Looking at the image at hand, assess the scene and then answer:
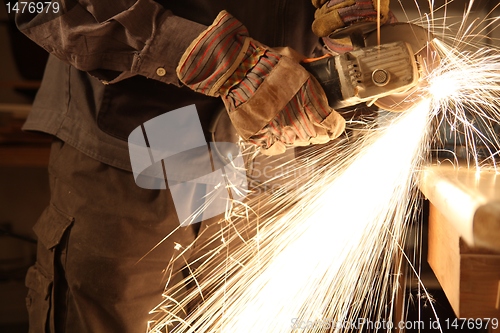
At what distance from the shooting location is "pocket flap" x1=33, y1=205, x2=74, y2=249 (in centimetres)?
116

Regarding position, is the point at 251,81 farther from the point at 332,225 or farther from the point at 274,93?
the point at 332,225

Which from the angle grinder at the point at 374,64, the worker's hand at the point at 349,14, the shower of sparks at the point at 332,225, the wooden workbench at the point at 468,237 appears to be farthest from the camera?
the shower of sparks at the point at 332,225

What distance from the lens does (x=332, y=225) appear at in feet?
3.75

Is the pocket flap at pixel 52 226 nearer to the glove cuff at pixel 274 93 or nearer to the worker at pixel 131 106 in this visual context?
the worker at pixel 131 106

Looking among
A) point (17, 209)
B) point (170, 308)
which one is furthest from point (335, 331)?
point (17, 209)

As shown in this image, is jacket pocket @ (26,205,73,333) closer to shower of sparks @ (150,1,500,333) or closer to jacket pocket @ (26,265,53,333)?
jacket pocket @ (26,265,53,333)

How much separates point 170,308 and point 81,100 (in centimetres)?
66

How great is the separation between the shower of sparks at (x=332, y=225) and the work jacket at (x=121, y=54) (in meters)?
0.32

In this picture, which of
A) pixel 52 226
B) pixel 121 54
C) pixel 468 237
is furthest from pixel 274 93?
pixel 52 226

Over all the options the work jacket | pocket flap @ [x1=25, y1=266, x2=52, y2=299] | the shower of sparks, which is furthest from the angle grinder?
pocket flap @ [x1=25, y1=266, x2=52, y2=299]

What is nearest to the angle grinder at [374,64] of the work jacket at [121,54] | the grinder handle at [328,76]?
the grinder handle at [328,76]

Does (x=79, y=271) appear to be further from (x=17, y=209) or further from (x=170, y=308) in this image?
(x=17, y=209)

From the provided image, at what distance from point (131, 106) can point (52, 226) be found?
0.40m

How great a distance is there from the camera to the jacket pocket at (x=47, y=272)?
3.80 ft
